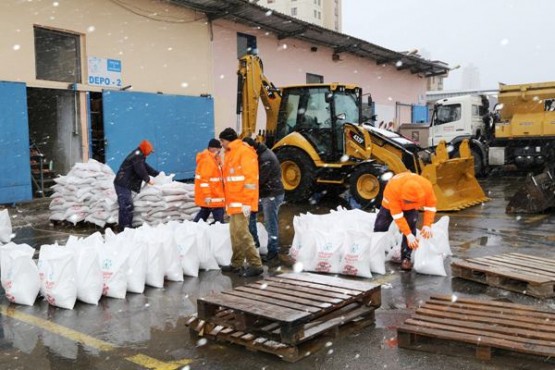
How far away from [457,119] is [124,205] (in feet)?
42.2

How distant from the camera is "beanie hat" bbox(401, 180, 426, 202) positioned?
6066mm

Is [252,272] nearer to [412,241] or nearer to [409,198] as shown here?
[412,241]

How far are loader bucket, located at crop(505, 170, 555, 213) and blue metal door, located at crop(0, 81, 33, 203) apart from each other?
10.7 metres

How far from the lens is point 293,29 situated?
20.2 metres

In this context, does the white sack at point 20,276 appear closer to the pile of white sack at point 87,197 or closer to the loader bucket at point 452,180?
the pile of white sack at point 87,197

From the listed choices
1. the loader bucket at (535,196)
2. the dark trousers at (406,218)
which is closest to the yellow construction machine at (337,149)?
the loader bucket at (535,196)

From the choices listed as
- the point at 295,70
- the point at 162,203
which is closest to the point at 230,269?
the point at 162,203

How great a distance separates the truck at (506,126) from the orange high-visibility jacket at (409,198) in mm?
10707

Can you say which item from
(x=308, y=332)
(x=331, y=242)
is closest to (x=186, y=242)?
(x=331, y=242)

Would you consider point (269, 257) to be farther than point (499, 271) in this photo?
Yes

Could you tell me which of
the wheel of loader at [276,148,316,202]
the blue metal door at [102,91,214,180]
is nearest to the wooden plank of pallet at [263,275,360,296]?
the wheel of loader at [276,148,316,202]

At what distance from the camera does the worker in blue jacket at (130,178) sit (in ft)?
28.8

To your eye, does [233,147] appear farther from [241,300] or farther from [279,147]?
[279,147]

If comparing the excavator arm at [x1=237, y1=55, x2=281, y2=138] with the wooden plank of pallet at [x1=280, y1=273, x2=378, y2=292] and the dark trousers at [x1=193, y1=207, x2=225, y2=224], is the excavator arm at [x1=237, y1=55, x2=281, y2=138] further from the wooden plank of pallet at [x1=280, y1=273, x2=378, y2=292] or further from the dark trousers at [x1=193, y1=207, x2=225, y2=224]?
the wooden plank of pallet at [x1=280, y1=273, x2=378, y2=292]
